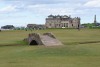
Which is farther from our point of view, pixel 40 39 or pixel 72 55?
pixel 40 39

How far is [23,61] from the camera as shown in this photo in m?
18.4

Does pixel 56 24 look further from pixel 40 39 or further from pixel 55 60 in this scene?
pixel 55 60

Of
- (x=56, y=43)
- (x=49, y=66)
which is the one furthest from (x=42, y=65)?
(x=56, y=43)

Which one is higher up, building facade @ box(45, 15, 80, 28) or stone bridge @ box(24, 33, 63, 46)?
stone bridge @ box(24, 33, 63, 46)

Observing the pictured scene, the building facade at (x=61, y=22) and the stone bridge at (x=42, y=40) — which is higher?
the stone bridge at (x=42, y=40)

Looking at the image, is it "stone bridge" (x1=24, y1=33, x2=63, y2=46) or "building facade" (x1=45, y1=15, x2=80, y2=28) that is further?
"building facade" (x1=45, y1=15, x2=80, y2=28)

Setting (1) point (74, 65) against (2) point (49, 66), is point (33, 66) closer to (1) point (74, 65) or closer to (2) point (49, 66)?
(2) point (49, 66)

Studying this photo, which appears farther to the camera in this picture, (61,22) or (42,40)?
(61,22)

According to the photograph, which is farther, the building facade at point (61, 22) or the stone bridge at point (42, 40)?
the building facade at point (61, 22)

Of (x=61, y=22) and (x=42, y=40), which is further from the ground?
(x=42, y=40)

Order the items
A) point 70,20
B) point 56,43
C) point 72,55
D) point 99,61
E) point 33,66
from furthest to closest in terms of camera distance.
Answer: point 70,20
point 56,43
point 72,55
point 99,61
point 33,66

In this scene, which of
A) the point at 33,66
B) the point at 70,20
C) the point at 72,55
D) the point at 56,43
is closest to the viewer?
the point at 33,66

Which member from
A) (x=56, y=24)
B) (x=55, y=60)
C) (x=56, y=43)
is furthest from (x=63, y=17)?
(x=55, y=60)

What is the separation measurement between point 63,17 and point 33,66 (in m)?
171
